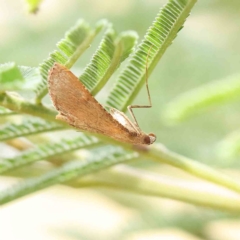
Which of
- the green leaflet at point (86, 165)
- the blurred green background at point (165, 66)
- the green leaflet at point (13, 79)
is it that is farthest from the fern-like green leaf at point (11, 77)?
the blurred green background at point (165, 66)

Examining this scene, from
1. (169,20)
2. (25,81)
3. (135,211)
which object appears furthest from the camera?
(135,211)

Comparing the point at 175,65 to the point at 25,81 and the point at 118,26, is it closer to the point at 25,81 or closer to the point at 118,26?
the point at 118,26

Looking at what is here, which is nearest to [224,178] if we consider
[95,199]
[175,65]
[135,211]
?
[135,211]

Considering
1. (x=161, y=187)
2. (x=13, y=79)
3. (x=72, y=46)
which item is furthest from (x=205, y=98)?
(x=13, y=79)

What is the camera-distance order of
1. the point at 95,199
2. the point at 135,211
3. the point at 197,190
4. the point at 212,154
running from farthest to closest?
the point at 95,199
the point at 135,211
the point at 212,154
the point at 197,190

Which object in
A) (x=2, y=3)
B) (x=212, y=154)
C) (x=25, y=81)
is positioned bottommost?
(x=25, y=81)

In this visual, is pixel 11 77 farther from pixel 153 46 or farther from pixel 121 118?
pixel 121 118

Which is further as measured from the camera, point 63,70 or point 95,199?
point 95,199
